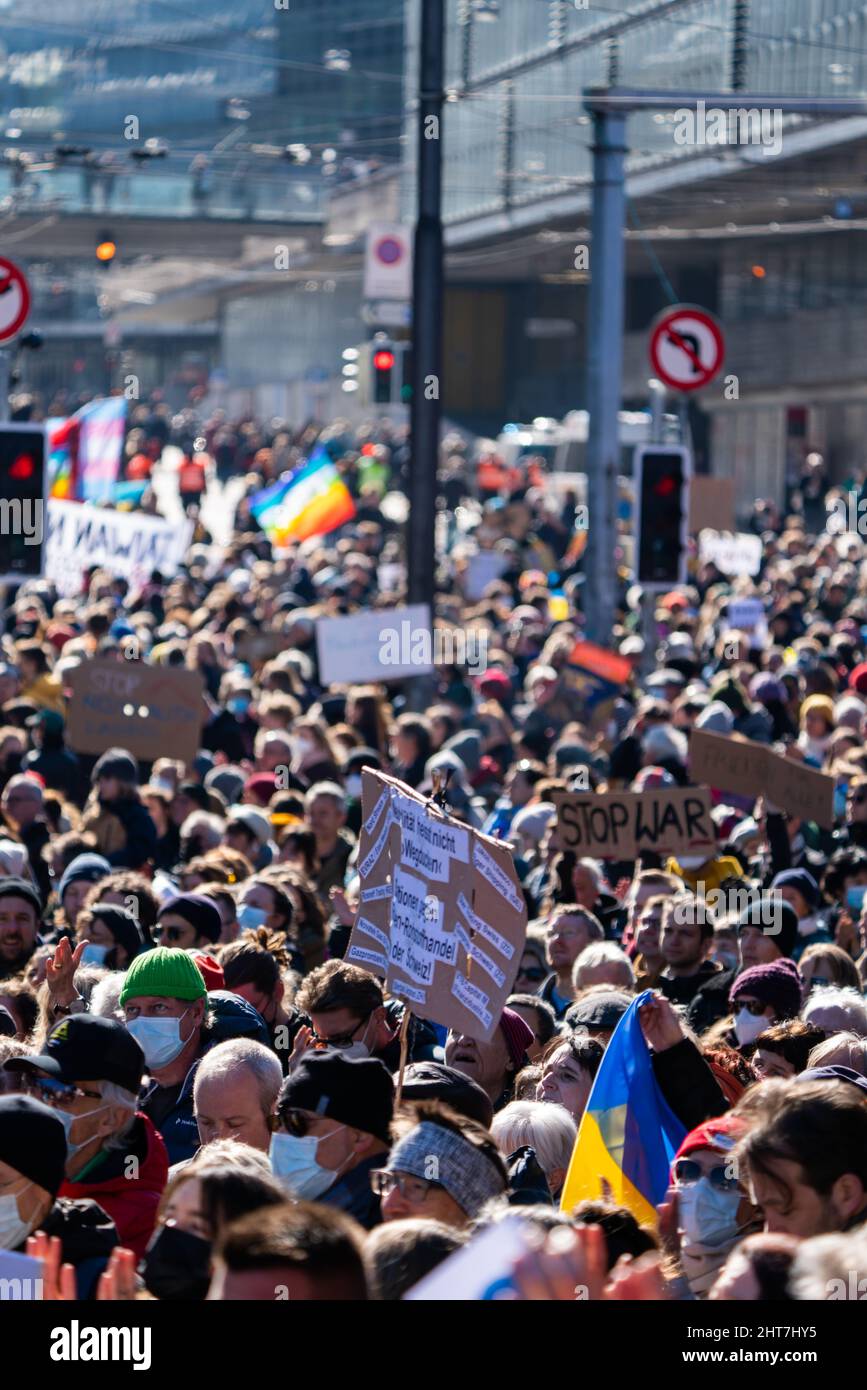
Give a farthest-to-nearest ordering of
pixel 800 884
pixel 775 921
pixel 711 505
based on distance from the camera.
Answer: pixel 711 505 < pixel 800 884 < pixel 775 921

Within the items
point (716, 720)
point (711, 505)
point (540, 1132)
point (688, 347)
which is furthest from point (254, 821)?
point (711, 505)

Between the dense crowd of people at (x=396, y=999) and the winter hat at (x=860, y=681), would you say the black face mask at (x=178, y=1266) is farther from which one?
the winter hat at (x=860, y=681)

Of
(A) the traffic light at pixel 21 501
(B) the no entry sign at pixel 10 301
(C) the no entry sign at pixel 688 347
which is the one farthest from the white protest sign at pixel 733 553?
(A) the traffic light at pixel 21 501

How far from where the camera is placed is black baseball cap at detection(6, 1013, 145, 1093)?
18.4ft

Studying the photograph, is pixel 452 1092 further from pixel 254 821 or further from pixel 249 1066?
pixel 254 821

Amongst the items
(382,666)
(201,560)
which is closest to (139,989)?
(382,666)

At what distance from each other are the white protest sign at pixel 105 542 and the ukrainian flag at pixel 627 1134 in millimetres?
15876

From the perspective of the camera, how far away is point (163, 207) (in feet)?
199

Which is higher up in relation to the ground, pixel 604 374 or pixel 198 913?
pixel 604 374

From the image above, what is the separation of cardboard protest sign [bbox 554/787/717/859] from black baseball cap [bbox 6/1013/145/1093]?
536cm

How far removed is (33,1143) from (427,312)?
12.9m

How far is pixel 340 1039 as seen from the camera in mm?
6707
